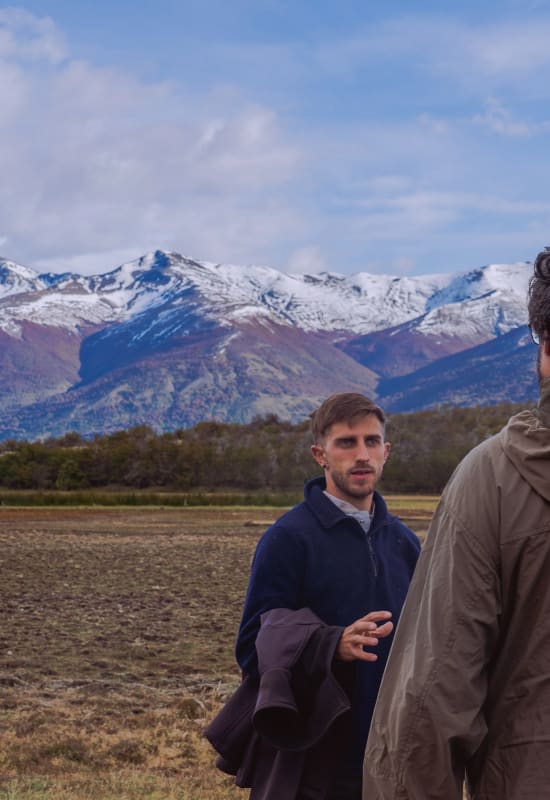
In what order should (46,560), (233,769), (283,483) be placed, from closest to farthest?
(233,769) → (46,560) → (283,483)

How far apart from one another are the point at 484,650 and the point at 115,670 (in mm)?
10654

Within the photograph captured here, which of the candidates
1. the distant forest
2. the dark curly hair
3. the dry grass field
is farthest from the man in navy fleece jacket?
the distant forest

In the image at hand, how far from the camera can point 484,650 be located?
7.77 feet

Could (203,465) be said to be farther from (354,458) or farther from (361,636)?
(361,636)

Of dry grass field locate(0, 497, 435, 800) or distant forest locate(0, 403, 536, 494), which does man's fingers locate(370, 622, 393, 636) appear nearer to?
dry grass field locate(0, 497, 435, 800)

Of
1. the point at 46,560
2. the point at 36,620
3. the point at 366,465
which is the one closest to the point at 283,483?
the point at 46,560

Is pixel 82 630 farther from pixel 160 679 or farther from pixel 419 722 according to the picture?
pixel 419 722

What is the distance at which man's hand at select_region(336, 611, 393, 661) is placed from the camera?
10.7ft

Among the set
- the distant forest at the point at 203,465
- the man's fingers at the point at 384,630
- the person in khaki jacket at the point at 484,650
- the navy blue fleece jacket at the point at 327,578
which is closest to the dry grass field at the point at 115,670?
the navy blue fleece jacket at the point at 327,578

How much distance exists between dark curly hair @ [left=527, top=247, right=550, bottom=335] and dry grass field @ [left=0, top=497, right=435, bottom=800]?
539 centimetres

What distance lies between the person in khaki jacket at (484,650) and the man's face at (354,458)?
1534 millimetres

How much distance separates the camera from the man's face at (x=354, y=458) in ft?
13.0

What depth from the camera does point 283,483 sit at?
81062 mm

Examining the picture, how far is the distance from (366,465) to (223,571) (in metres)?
21.8
